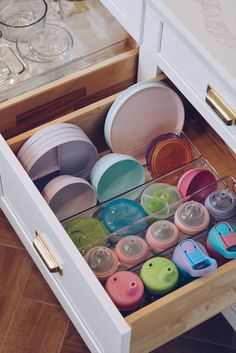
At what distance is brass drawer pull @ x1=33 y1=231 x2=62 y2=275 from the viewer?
1.17 m

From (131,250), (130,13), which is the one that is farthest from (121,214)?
(130,13)

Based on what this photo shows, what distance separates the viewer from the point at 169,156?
4.47 ft

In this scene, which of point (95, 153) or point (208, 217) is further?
point (95, 153)

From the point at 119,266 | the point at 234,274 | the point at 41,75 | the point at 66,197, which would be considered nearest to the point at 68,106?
the point at 41,75

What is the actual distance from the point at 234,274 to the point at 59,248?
0.94 feet

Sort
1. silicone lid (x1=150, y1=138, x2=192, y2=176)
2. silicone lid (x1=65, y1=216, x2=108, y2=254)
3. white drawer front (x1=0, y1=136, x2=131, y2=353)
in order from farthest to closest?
silicone lid (x1=150, y1=138, x2=192, y2=176) < silicone lid (x1=65, y1=216, x2=108, y2=254) < white drawer front (x1=0, y1=136, x2=131, y2=353)

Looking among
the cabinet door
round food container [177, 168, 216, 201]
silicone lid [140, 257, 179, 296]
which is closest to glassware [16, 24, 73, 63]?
the cabinet door

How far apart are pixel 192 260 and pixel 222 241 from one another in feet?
0.23

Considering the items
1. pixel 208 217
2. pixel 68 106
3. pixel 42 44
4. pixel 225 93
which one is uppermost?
pixel 42 44

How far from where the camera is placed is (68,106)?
138 centimetres

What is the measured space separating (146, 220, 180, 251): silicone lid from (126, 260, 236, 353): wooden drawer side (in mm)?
114

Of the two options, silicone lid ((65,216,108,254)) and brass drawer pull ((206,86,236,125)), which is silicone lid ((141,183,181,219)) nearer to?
silicone lid ((65,216,108,254))

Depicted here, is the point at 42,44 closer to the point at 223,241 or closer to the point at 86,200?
the point at 86,200

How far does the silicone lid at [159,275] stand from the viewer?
1109mm
